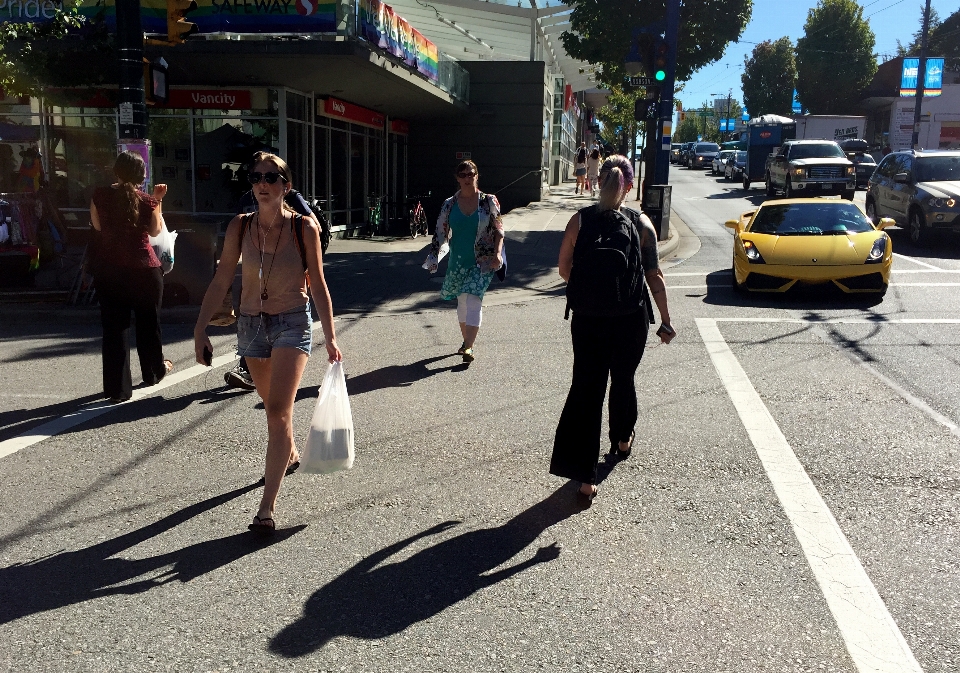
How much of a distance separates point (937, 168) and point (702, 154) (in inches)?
1613

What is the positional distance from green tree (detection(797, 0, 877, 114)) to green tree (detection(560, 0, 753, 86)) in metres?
45.4

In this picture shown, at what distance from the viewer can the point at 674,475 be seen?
5082 mm

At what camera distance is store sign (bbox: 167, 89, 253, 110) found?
59.3 ft

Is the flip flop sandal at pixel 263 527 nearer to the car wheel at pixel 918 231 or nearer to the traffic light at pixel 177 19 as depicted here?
the traffic light at pixel 177 19

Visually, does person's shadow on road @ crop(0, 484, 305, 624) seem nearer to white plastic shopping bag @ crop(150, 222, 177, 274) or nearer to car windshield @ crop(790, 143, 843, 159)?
white plastic shopping bag @ crop(150, 222, 177, 274)

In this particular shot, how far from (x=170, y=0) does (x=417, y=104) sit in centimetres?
1289

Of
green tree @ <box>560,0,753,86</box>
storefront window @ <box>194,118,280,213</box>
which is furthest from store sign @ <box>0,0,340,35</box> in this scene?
green tree @ <box>560,0,753,86</box>

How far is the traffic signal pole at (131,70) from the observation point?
32.0 feet

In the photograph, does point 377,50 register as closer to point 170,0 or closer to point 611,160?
point 170,0

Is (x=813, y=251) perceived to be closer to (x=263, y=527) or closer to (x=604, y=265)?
(x=604, y=265)

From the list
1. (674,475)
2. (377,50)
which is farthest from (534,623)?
(377,50)

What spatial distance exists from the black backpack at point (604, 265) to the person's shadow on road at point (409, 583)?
1.10 m

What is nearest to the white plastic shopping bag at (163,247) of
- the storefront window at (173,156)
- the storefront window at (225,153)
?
the storefront window at (225,153)

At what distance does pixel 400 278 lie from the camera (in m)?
13.2
